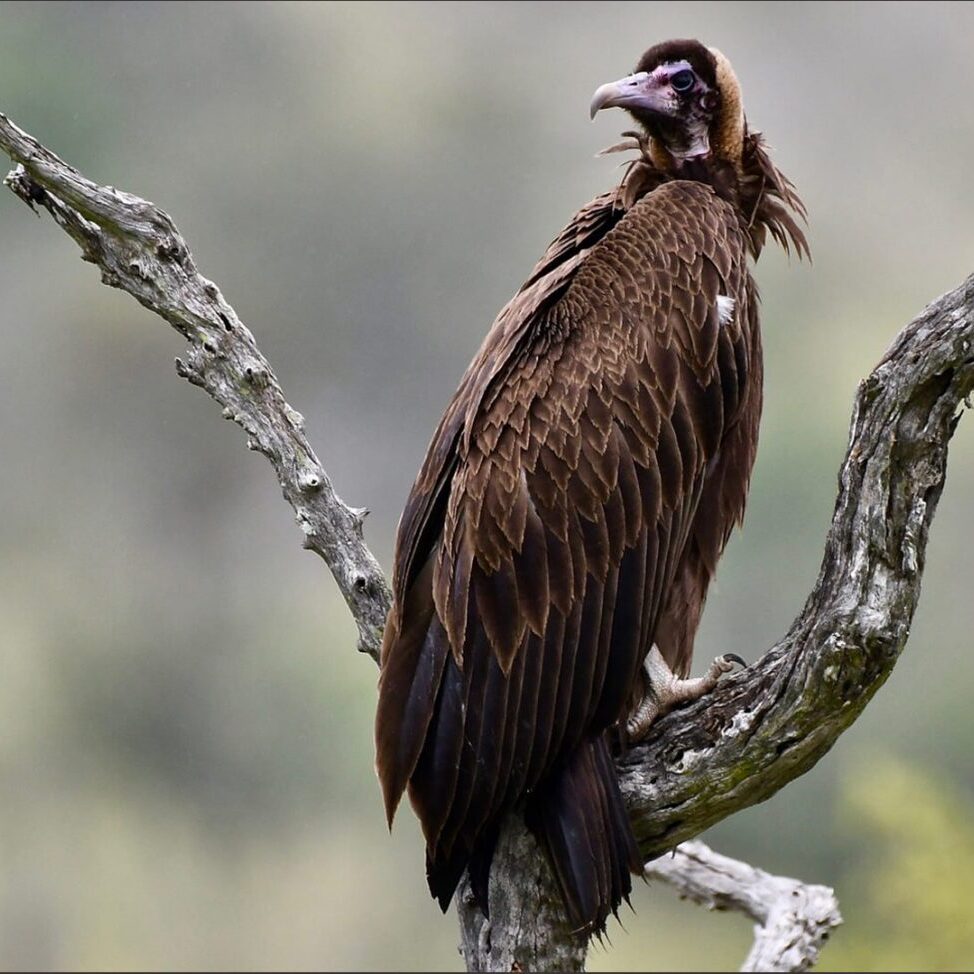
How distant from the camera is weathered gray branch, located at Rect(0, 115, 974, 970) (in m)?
2.83

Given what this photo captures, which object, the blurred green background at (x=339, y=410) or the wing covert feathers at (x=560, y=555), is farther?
the blurred green background at (x=339, y=410)

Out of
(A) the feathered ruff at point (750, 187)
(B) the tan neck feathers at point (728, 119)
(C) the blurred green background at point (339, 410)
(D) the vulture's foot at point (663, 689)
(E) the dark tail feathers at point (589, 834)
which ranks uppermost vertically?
(C) the blurred green background at point (339, 410)

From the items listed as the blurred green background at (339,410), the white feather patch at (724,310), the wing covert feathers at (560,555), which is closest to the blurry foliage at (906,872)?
the blurred green background at (339,410)

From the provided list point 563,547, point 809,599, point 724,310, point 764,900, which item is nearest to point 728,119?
point 724,310

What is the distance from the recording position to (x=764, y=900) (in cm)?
435

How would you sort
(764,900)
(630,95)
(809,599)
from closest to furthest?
1. (809,599)
2. (630,95)
3. (764,900)

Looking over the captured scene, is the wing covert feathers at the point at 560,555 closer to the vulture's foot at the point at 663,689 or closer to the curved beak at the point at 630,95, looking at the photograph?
the vulture's foot at the point at 663,689

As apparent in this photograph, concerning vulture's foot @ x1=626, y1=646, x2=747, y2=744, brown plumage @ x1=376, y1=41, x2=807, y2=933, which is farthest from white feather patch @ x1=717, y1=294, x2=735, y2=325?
vulture's foot @ x1=626, y1=646, x2=747, y2=744

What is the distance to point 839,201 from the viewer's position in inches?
487

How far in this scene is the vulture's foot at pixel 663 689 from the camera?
3.43 meters

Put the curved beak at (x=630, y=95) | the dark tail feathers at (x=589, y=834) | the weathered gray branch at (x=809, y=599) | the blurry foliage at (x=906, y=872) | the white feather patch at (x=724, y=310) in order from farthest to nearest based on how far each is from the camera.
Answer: the blurry foliage at (x=906, y=872) < the curved beak at (x=630, y=95) < the white feather patch at (x=724, y=310) < the dark tail feathers at (x=589, y=834) < the weathered gray branch at (x=809, y=599)

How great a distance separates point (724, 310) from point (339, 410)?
8.31m

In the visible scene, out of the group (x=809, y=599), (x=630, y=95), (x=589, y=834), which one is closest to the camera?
(x=809, y=599)

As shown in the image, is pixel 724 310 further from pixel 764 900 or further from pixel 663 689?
pixel 764 900
